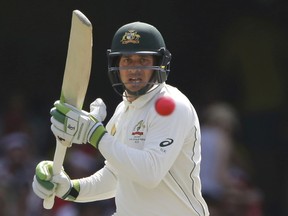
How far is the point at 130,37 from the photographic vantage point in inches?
198

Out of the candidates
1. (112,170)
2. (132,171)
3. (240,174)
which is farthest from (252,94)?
(132,171)

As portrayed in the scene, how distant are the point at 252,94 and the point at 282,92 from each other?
0.25m

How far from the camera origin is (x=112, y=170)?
5.42 meters

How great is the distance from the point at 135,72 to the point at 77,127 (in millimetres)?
403

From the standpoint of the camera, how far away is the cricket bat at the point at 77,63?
4.98 meters

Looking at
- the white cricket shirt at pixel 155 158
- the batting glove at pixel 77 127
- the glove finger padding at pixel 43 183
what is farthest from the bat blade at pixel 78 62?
the glove finger padding at pixel 43 183

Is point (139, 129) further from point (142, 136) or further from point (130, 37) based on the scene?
point (130, 37)

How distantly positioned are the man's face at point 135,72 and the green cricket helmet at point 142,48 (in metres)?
0.02

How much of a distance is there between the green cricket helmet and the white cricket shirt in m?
0.05

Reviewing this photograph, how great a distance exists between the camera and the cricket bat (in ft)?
16.3

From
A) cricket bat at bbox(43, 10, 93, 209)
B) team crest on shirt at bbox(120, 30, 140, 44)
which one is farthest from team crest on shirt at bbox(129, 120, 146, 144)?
team crest on shirt at bbox(120, 30, 140, 44)

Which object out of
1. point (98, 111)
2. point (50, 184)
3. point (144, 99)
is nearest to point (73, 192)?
point (50, 184)

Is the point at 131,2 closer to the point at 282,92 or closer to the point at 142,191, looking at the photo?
the point at 282,92

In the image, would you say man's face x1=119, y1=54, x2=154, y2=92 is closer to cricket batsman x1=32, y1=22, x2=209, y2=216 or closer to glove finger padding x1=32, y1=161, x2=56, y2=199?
cricket batsman x1=32, y1=22, x2=209, y2=216
